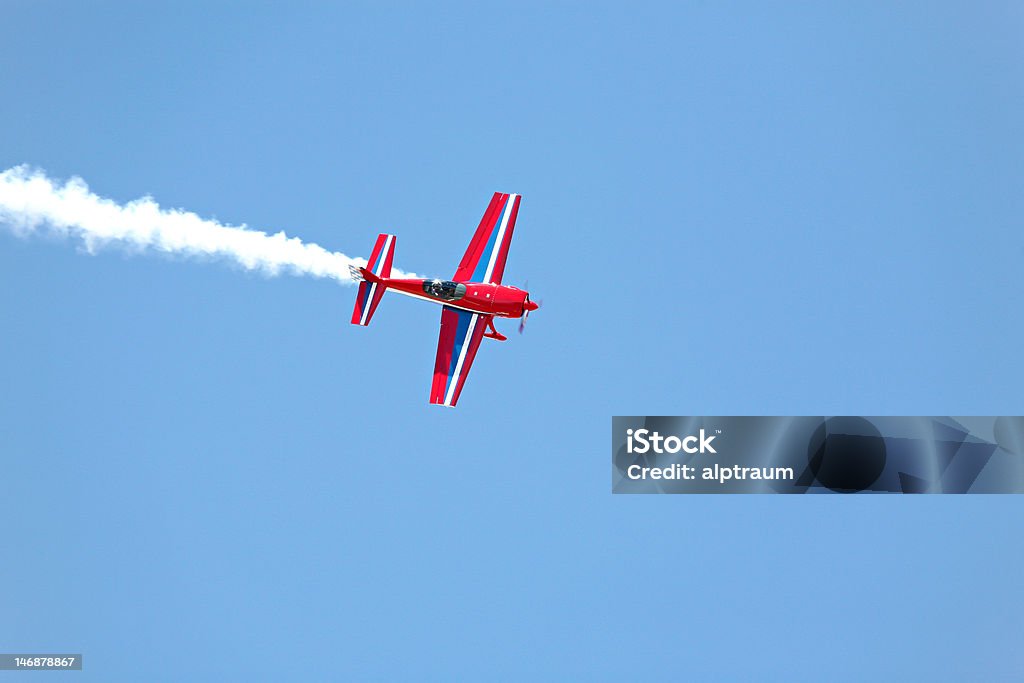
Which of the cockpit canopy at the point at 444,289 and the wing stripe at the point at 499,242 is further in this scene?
the wing stripe at the point at 499,242

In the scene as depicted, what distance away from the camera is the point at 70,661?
4478 cm

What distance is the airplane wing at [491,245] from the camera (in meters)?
49.9

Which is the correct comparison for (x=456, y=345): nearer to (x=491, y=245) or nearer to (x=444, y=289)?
(x=444, y=289)

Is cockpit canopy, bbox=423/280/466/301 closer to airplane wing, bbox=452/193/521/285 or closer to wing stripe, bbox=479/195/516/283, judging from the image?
airplane wing, bbox=452/193/521/285

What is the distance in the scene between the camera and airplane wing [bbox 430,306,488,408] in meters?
49.3

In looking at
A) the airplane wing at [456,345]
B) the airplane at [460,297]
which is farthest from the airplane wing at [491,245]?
the airplane wing at [456,345]

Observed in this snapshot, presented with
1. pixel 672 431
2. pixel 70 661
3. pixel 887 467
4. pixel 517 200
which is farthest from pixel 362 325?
pixel 887 467

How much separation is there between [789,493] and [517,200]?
14144mm

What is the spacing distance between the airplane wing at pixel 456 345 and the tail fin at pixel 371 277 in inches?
110

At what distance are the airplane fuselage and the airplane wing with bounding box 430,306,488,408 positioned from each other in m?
0.55

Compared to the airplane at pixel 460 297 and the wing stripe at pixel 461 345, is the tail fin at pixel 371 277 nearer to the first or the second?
the airplane at pixel 460 297

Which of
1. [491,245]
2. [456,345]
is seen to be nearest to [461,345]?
[456,345]

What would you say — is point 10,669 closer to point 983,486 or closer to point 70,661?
point 70,661

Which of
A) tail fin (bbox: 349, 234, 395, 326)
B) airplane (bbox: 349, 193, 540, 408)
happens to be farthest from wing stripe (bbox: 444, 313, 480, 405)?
tail fin (bbox: 349, 234, 395, 326)
